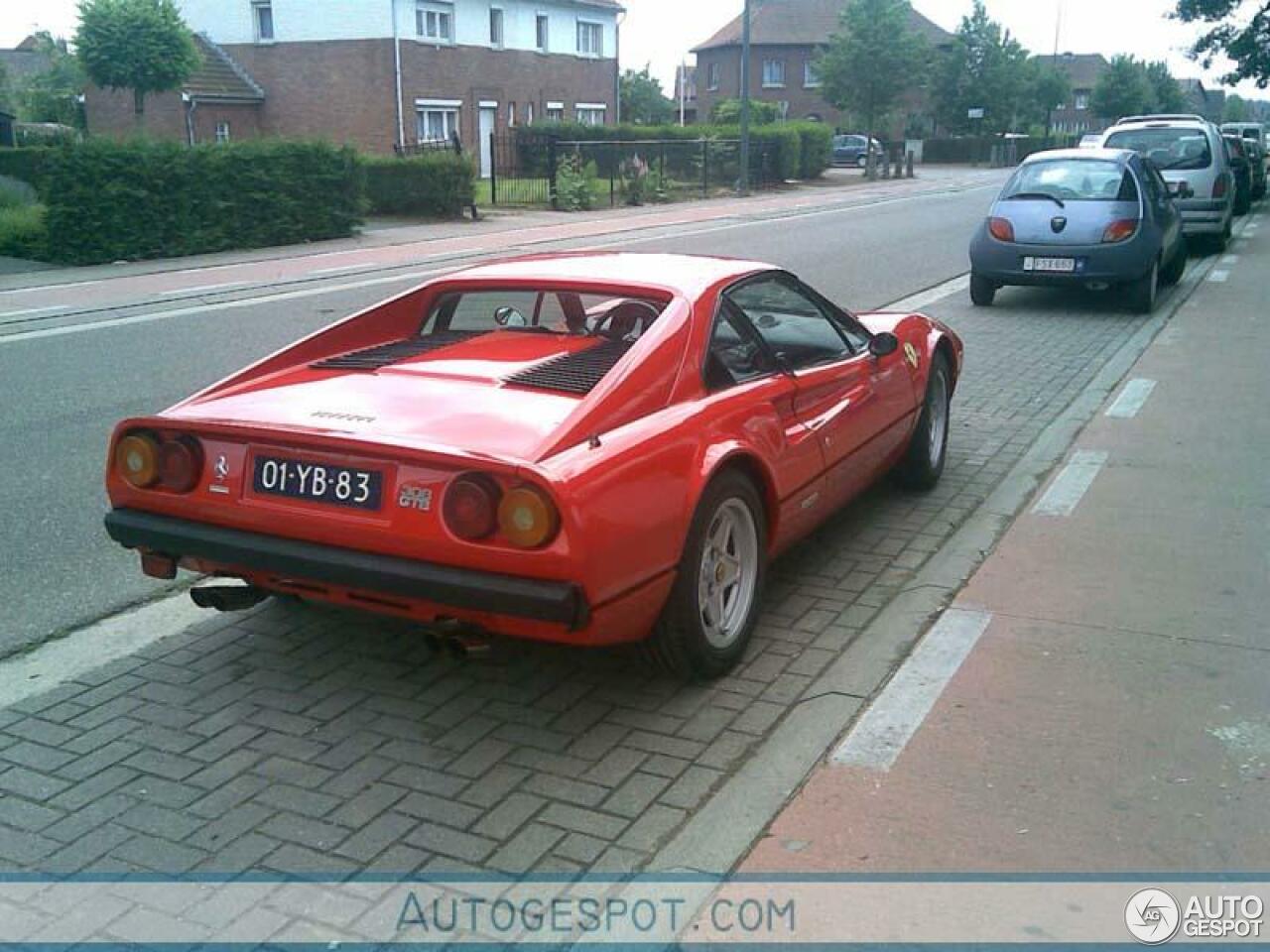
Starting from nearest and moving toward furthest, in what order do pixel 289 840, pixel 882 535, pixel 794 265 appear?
pixel 289 840 < pixel 882 535 < pixel 794 265

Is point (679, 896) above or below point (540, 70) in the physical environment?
below

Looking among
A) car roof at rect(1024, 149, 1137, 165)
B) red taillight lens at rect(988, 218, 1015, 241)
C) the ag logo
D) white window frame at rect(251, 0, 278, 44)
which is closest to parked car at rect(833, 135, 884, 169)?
white window frame at rect(251, 0, 278, 44)

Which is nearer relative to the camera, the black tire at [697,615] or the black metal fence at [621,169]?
the black tire at [697,615]

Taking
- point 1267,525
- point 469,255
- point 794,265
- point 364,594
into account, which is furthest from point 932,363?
point 469,255

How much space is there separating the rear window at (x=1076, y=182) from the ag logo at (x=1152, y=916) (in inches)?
432

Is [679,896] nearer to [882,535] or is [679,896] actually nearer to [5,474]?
[882,535]

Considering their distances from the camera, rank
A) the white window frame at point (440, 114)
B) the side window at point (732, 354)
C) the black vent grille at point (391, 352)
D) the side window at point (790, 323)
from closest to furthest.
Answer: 1. the side window at point (732, 354)
2. the black vent grille at point (391, 352)
3. the side window at point (790, 323)
4. the white window frame at point (440, 114)

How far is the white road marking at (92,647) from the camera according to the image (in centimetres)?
429

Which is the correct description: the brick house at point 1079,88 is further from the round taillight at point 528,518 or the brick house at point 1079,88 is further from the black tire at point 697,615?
the round taillight at point 528,518

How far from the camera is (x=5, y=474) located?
22.3 ft

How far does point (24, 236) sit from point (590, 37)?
108 ft

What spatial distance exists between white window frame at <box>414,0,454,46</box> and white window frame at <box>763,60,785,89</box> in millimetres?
42314

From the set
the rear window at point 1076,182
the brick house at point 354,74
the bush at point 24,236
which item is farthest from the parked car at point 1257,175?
the bush at point 24,236

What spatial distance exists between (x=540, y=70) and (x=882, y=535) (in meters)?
42.2
